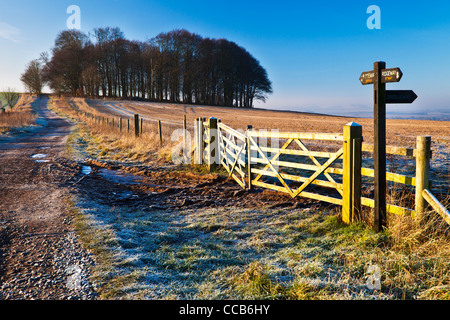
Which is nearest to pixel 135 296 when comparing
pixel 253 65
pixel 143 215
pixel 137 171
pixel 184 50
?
pixel 143 215

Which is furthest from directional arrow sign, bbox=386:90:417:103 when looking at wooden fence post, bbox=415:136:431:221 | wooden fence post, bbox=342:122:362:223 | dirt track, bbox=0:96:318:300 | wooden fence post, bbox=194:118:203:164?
wooden fence post, bbox=194:118:203:164

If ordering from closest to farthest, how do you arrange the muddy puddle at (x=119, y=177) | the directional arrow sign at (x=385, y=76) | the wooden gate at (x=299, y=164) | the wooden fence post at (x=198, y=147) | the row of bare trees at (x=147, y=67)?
the directional arrow sign at (x=385, y=76), the wooden gate at (x=299, y=164), the muddy puddle at (x=119, y=177), the wooden fence post at (x=198, y=147), the row of bare trees at (x=147, y=67)

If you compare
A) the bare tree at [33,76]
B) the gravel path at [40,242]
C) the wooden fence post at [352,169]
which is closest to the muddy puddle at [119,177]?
the gravel path at [40,242]

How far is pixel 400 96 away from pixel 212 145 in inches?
272

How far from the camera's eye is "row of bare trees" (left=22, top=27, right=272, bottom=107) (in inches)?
2478

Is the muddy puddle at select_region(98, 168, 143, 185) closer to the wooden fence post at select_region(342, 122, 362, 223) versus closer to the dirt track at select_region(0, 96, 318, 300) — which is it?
the dirt track at select_region(0, 96, 318, 300)

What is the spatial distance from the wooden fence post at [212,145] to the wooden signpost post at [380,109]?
6.28 metres

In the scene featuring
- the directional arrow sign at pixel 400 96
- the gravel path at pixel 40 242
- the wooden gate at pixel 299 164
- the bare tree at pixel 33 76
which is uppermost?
the bare tree at pixel 33 76

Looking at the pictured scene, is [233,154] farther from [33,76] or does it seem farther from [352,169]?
[33,76]

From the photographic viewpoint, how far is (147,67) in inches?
2496

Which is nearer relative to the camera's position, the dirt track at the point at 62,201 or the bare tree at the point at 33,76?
the dirt track at the point at 62,201

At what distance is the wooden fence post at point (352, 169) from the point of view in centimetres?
505

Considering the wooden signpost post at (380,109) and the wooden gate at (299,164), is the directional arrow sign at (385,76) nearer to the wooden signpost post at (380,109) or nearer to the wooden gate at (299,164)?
the wooden signpost post at (380,109)
